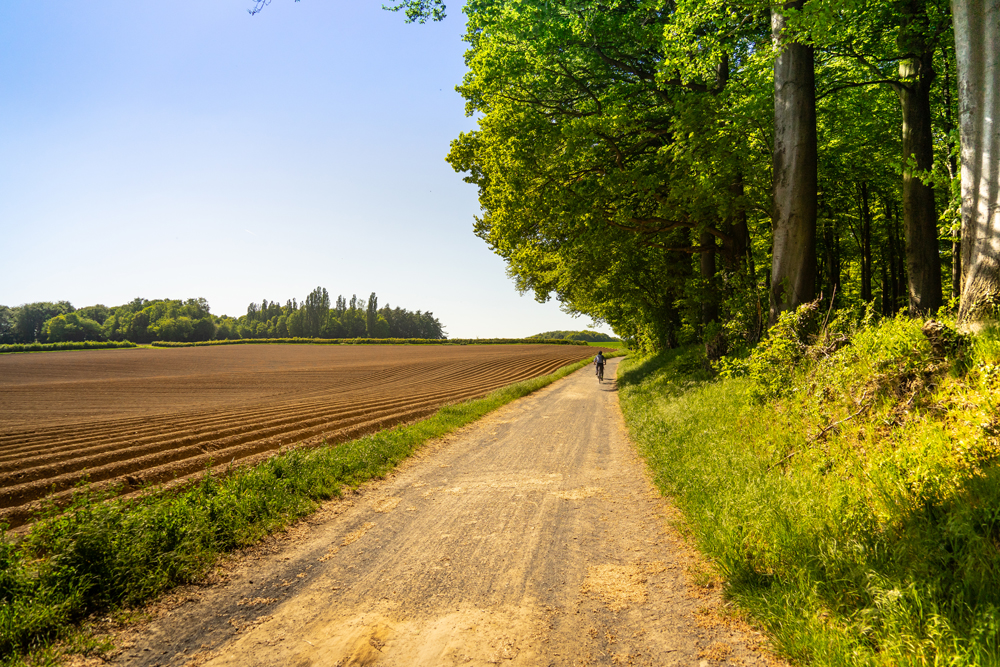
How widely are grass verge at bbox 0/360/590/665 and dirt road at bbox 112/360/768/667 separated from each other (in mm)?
359

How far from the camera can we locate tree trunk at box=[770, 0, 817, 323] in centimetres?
823

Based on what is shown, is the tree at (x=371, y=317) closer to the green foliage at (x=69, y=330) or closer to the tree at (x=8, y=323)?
the green foliage at (x=69, y=330)

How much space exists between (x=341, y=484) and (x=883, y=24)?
1357cm

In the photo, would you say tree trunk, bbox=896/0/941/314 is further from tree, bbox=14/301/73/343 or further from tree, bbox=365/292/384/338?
tree, bbox=14/301/73/343

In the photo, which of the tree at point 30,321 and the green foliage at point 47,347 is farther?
the tree at point 30,321

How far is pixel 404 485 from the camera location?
741 cm

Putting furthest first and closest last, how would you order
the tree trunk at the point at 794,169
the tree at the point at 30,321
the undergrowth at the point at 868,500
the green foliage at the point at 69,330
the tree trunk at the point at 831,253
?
the tree at the point at 30,321 → the green foliage at the point at 69,330 → the tree trunk at the point at 831,253 → the tree trunk at the point at 794,169 → the undergrowth at the point at 868,500

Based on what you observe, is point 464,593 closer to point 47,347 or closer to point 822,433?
point 822,433

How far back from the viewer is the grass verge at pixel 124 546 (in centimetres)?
347

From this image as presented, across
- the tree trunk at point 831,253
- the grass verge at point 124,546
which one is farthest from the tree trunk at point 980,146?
the tree trunk at point 831,253

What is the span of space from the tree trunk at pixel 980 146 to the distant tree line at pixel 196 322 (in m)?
140

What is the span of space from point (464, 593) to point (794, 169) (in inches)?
354

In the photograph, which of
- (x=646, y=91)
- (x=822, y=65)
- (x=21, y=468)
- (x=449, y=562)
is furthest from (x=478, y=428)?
(x=822, y=65)

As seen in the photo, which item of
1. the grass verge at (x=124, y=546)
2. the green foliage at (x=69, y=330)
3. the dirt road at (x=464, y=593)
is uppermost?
the green foliage at (x=69, y=330)
